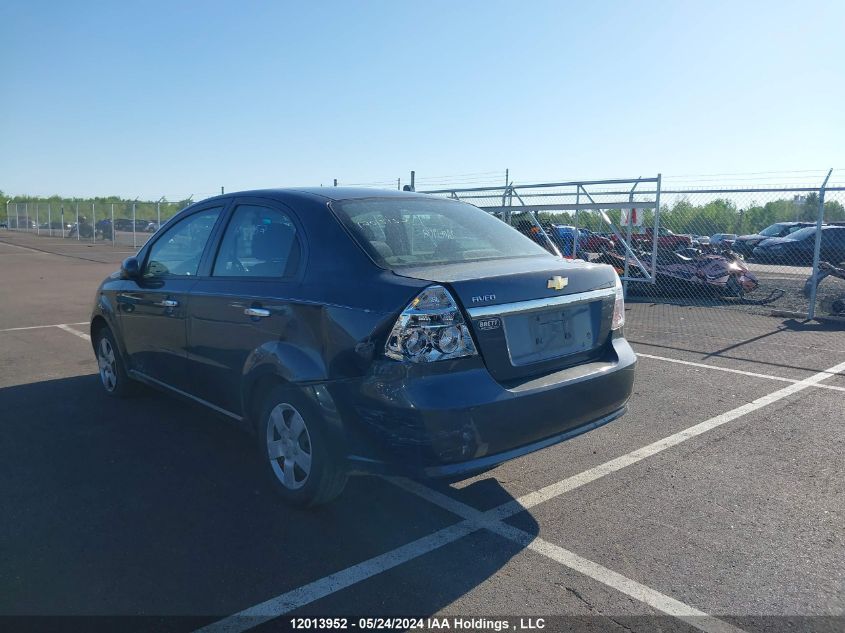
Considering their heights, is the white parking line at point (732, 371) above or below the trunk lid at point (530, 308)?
below

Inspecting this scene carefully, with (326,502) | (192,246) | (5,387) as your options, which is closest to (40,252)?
(5,387)

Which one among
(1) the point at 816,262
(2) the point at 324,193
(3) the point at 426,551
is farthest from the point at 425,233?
(1) the point at 816,262

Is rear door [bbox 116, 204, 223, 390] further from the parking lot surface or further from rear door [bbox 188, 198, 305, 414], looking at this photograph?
the parking lot surface

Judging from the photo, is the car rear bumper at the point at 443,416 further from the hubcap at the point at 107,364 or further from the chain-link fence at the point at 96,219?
the chain-link fence at the point at 96,219

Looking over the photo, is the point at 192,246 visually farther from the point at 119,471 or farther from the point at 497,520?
the point at 497,520

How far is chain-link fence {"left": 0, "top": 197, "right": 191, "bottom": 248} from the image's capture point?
1360 inches

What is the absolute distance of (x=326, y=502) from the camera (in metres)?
3.51

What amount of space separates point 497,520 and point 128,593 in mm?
1749

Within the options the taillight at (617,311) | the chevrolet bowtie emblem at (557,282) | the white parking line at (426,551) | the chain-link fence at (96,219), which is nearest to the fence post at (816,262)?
the white parking line at (426,551)

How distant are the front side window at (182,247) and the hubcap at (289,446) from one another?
1.35 m

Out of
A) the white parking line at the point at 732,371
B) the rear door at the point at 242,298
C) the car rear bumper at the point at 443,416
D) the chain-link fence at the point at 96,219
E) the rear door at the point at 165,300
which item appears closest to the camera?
the car rear bumper at the point at 443,416

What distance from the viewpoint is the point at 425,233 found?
12.8 ft

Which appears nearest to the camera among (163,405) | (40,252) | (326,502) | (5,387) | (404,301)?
(404,301)

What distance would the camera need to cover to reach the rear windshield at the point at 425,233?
3.54 m
